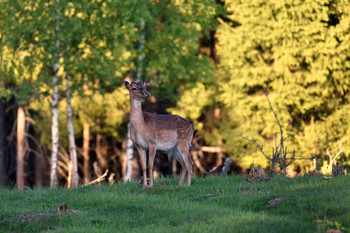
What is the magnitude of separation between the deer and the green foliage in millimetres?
13553

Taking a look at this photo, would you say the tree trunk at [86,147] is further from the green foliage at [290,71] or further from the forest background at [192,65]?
the green foliage at [290,71]

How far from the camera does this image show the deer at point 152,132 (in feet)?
52.3

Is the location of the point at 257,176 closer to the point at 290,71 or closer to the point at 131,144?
the point at 131,144

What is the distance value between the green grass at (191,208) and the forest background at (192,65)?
11.9m

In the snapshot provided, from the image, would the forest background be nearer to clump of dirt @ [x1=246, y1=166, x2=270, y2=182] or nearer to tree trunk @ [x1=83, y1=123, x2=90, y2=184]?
tree trunk @ [x1=83, y1=123, x2=90, y2=184]

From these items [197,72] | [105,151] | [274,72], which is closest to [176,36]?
[197,72]

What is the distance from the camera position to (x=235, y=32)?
103 feet

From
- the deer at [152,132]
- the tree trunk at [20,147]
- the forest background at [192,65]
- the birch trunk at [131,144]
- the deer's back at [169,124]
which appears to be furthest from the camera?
the tree trunk at [20,147]

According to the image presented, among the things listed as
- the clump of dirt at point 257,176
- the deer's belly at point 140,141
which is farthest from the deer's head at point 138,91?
the clump of dirt at point 257,176

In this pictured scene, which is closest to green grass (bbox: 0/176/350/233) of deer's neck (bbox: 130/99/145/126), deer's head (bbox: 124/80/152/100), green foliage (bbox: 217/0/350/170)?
deer's neck (bbox: 130/99/145/126)

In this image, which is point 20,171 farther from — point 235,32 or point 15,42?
point 235,32

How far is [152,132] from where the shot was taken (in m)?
16.0

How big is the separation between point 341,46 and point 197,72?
608 cm

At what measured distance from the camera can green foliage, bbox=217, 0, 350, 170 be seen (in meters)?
29.7
